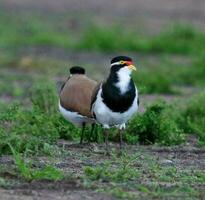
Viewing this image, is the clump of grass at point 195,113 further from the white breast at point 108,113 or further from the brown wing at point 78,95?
the white breast at point 108,113

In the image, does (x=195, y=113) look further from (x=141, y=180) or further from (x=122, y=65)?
(x=141, y=180)

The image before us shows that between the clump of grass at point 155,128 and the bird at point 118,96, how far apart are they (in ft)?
4.44

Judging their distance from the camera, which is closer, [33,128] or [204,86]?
[33,128]

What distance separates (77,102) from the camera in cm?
1112

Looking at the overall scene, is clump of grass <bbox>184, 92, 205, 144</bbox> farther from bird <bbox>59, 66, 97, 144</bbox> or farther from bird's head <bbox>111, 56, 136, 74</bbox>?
bird's head <bbox>111, 56, 136, 74</bbox>

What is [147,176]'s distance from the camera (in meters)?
9.47

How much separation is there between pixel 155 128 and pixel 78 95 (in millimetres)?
1187

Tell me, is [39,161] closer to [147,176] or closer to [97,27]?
[147,176]

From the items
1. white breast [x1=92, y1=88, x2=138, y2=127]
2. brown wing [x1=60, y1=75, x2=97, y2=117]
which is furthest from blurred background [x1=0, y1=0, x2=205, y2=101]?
white breast [x1=92, y1=88, x2=138, y2=127]

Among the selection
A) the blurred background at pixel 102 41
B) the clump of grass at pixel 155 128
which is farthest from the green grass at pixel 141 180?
the blurred background at pixel 102 41

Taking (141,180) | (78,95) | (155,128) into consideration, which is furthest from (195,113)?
(141,180)

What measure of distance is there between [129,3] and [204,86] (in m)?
11.0

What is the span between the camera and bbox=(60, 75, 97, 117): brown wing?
1105cm

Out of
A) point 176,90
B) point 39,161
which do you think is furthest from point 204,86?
point 39,161
